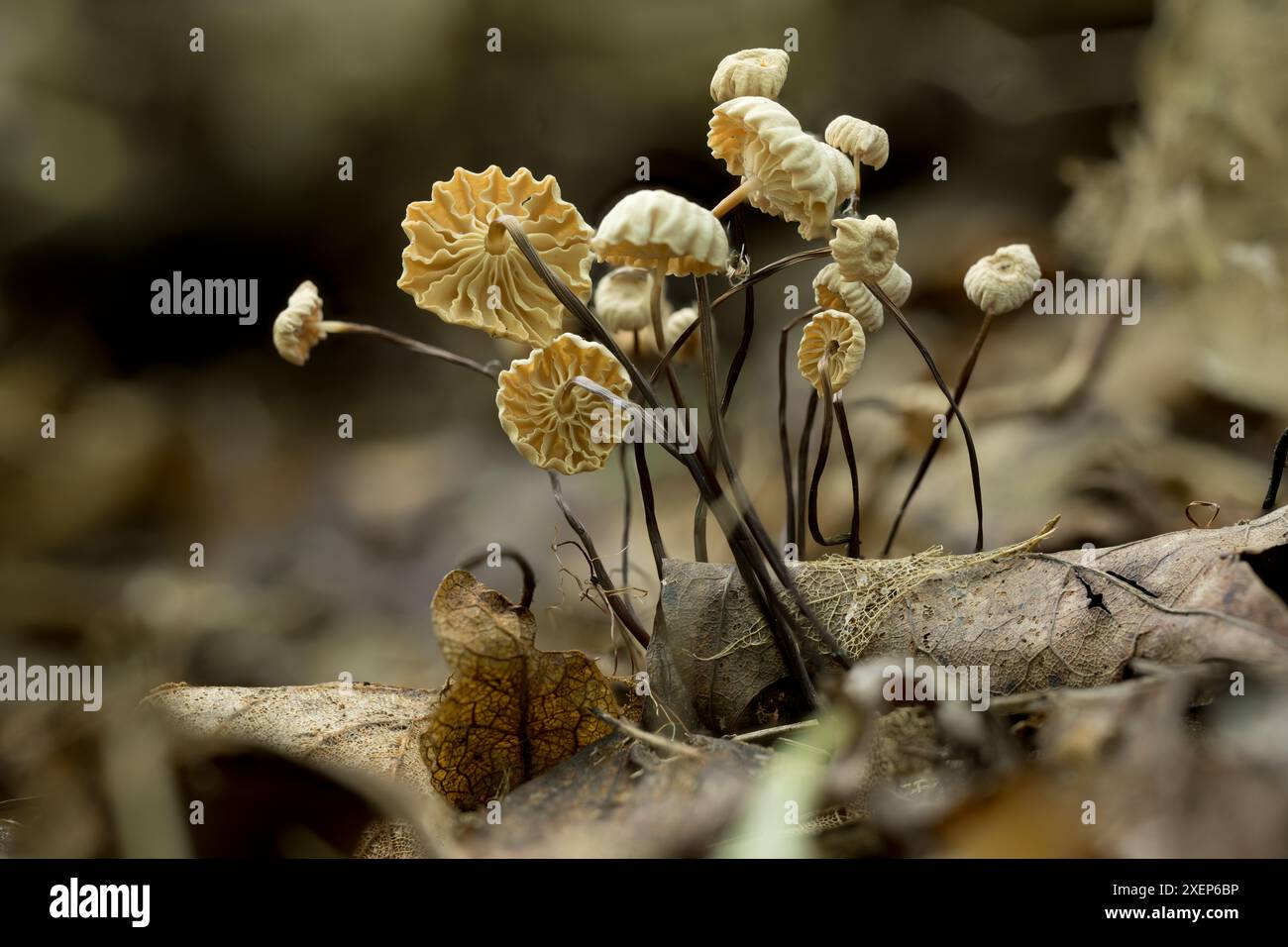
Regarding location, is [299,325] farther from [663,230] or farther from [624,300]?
[663,230]

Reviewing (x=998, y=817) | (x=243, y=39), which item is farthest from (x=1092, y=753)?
(x=243, y=39)

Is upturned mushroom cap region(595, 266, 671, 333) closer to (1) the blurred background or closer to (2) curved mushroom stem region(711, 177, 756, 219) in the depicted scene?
(2) curved mushroom stem region(711, 177, 756, 219)

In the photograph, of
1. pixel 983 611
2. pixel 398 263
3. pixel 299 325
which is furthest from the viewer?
pixel 398 263

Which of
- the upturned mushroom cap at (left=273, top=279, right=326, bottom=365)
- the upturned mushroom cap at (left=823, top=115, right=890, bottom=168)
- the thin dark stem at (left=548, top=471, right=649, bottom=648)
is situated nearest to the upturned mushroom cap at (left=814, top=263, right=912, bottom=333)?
the upturned mushroom cap at (left=823, top=115, right=890, bottom=168)

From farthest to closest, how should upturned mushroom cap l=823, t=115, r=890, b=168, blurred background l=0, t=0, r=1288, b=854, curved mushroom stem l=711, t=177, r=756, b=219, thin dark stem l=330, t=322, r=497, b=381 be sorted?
blurred background l=0, t=0, r=1288, b=854
thin dark stem l=330, t=322, r=497, b=381
upturned mushroom cap l=823, t=115, r=890, b=168
curved mushroom stem l=711, t=177, r=756, b=219

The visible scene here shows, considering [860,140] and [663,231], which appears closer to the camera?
[663,231]

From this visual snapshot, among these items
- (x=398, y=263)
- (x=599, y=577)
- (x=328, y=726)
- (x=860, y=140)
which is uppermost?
(x=398, y=263)

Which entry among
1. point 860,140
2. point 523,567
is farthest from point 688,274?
point 523,567
